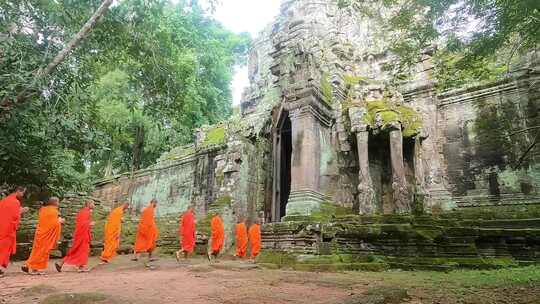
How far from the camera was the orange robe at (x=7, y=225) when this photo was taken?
6307 millimetres

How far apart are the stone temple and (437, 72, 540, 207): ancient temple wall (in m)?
0.03

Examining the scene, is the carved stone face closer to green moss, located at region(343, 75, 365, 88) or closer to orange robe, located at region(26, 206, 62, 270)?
green moss, located at region(343, 75, 365, 88)

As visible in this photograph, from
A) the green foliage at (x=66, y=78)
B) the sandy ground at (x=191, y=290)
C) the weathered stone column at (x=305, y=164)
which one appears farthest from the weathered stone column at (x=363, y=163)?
the green foliage at (x=66, y=78)

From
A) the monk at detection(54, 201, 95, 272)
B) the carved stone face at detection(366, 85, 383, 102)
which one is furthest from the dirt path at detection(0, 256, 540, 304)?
the carved stone face at detection(366, 85, 383, 102)

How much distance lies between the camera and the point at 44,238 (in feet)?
22.1

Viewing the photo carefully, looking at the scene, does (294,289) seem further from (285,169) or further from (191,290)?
(285,169)

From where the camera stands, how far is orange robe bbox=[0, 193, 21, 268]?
6307mm

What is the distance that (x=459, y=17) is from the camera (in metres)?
5.75

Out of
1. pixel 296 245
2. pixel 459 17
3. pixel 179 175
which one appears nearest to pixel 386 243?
pixel 296 245

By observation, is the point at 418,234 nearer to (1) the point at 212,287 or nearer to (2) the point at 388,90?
(1) the point at 212,287

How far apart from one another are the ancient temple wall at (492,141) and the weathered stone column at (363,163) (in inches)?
125

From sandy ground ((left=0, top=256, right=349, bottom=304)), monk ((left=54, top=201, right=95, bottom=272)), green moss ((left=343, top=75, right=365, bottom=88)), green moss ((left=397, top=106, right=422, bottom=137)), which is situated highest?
green moss ((left=343, top=75, right=365, bottom=88))

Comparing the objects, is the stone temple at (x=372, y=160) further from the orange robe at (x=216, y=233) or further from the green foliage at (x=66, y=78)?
the green foliage at (x=66, y=78)

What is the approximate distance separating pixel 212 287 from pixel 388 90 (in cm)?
809
